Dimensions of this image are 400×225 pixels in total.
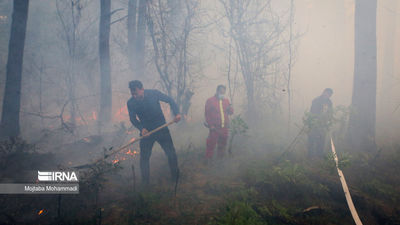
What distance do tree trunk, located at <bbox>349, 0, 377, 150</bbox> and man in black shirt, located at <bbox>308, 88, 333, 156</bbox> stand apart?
1.12 meters

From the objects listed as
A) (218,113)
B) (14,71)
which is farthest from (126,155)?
(14,71)

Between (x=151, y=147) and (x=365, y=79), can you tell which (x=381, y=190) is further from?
(x=151, y=147)

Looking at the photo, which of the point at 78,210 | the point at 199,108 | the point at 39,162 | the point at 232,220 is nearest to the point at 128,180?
the point at 78,210

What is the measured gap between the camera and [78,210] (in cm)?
378

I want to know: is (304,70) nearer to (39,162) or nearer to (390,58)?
(390,58)

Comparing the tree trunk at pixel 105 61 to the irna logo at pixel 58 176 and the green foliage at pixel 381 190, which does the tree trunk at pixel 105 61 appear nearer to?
the irna logo at pixel 58 176

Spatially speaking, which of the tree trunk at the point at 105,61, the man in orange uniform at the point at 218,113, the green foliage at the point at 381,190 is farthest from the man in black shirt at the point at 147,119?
the tree trunk at the point at 105,61

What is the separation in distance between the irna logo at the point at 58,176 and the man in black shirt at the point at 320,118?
19.1 feet

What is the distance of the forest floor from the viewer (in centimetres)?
346

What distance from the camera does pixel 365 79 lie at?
6.30 metres

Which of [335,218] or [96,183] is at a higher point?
[96,183]

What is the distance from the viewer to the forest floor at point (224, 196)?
3463 mm

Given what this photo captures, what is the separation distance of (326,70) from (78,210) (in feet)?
79.2

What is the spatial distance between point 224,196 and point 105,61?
9.43 meters
